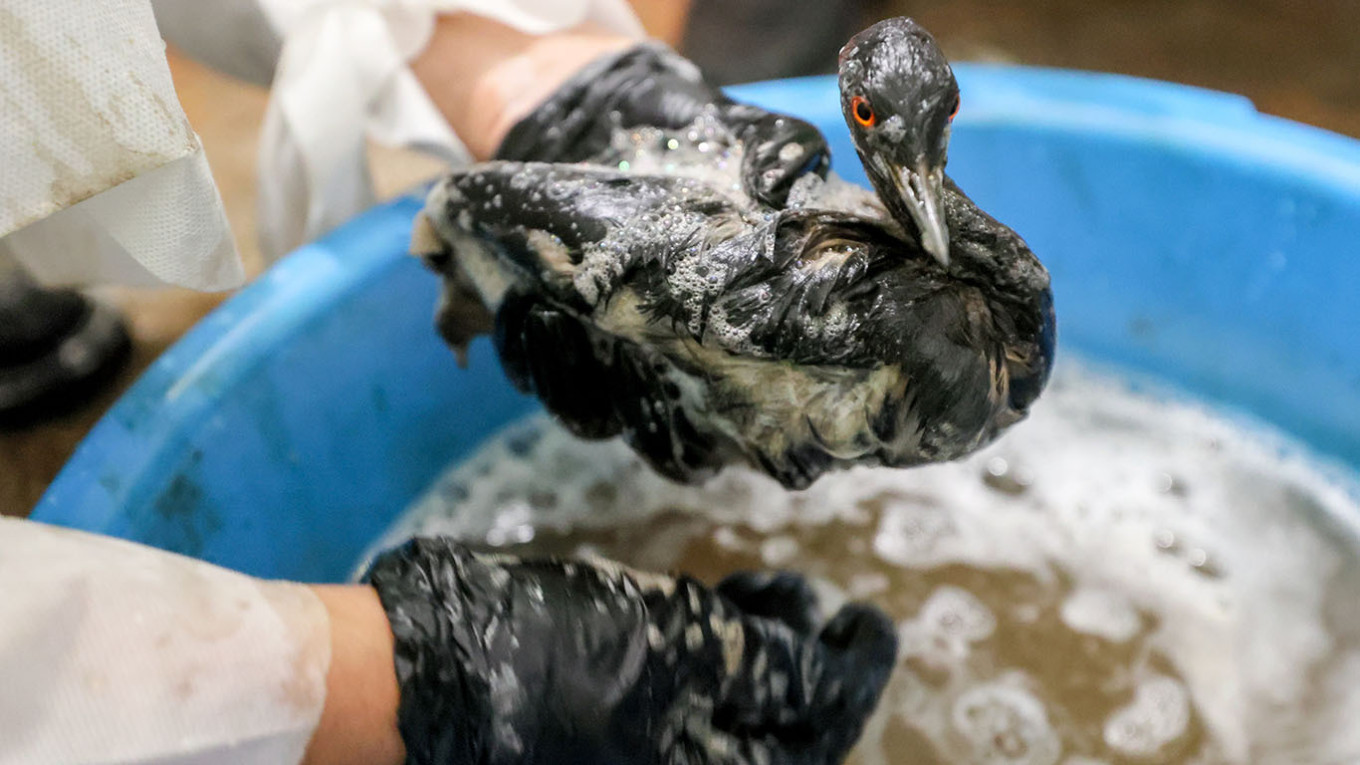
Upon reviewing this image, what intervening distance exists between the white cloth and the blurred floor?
0.86 m

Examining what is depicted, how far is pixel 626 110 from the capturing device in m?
0.82

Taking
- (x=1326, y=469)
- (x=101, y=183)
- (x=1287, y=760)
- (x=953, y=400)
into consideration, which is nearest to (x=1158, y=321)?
(x=1326, y=469)

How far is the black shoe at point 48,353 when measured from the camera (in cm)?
120

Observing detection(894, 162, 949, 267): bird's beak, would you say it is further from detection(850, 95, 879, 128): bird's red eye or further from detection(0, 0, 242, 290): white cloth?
detection(0, 0, 242, 290): white cloth

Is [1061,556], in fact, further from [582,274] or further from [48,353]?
[48,353]

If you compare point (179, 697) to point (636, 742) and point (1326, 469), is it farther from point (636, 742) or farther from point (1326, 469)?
point (1326, 469)

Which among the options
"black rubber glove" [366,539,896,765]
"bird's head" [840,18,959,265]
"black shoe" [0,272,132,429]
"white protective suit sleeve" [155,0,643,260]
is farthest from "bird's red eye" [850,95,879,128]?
"black shoe" [0,272,132,429]

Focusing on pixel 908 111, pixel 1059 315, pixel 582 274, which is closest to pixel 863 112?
pixel 908 111

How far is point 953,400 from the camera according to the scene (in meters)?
0.54

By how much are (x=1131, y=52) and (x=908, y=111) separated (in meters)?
1.47

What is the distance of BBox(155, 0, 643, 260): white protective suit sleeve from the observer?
36.9 inches

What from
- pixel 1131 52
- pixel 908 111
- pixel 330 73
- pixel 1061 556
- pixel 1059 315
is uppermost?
pixel 908 111

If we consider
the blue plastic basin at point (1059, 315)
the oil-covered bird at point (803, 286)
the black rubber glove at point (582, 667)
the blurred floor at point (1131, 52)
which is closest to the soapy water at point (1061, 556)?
the blue plastic basin at point (1059, 315)

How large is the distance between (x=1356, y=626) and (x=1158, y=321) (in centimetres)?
37
